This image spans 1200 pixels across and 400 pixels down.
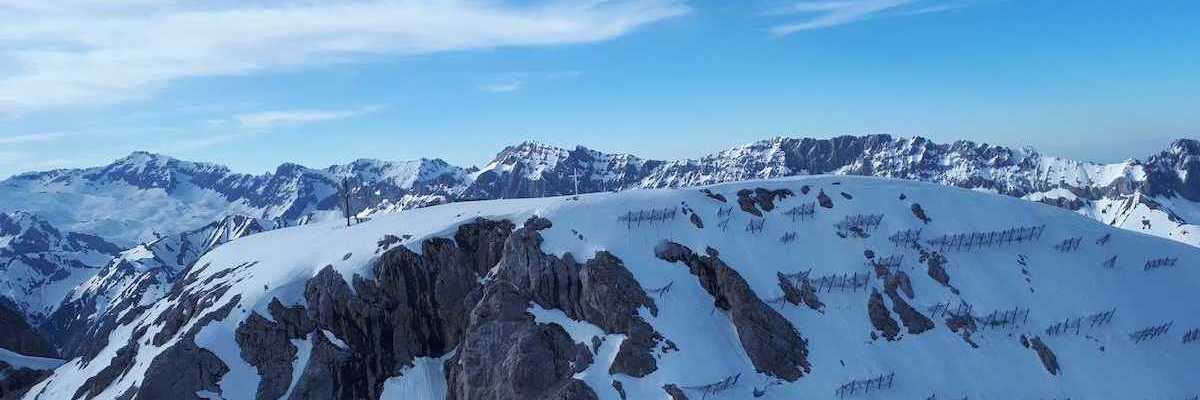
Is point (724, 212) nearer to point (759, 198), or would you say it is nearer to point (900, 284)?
point (759, 198)

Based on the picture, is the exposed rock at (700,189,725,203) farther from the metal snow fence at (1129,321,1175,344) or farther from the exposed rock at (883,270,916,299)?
the metal snow fence at (1129,321,1175,344)

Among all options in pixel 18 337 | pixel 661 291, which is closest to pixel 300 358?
pixel 661 291

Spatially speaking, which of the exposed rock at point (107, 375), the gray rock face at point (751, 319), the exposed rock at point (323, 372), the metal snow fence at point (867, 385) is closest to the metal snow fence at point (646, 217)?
the gray rock face at point (751, 319)

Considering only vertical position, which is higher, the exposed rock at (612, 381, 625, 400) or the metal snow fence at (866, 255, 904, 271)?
the metal snow fence at (866, 255, 904, 271)

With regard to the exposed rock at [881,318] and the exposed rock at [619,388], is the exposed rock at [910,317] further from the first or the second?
the exposed rock at [619,388]

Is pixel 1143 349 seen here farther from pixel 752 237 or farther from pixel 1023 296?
pixel 752 237

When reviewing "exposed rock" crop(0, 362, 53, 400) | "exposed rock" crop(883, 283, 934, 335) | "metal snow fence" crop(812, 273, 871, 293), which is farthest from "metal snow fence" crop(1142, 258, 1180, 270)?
"exposed rock" crop(0, 362, 53, 400)
